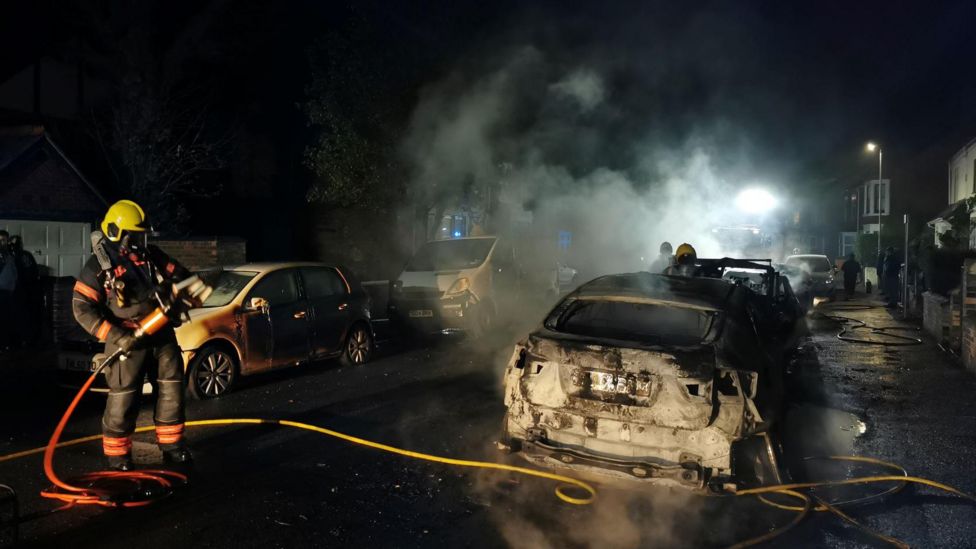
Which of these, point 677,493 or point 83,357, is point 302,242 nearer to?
point 83,357

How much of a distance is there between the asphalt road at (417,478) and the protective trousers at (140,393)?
400 millimetres

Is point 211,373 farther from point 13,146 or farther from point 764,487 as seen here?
point 13,146

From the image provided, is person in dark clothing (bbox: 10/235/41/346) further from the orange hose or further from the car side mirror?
the orange hose

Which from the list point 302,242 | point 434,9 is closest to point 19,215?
point 302,242

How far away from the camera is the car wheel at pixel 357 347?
9445 mm

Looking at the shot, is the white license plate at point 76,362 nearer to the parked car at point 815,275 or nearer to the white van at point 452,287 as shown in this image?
the white van at point 452,287

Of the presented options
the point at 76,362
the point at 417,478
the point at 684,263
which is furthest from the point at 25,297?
the point at 684,263

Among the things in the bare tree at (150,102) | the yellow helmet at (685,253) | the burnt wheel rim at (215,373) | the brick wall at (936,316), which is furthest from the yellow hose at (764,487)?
the bare tree at (150,102)

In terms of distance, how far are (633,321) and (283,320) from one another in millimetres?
4282

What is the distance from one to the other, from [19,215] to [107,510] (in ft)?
31.8

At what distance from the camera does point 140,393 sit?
5.06 meters

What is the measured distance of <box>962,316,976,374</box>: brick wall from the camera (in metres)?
9.16

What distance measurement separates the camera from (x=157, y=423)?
16.8 ft

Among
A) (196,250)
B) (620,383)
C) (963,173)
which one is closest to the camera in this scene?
(620,383)
